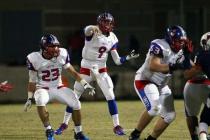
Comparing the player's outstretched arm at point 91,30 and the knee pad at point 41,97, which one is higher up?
the player's outstretched arm at point 91,30

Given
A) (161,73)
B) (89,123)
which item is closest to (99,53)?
(89,123)

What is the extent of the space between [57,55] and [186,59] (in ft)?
6.34

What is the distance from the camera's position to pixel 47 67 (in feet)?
31.1

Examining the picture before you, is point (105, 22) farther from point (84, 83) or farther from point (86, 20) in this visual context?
point (86, 20)

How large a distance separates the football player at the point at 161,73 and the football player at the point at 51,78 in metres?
0.90

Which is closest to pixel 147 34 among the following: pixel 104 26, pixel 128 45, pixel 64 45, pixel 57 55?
pixel 128 45

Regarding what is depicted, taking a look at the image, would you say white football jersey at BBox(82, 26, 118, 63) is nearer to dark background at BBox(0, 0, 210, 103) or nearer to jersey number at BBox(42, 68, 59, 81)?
jersey number at BBox(42, 68, 59, 81)

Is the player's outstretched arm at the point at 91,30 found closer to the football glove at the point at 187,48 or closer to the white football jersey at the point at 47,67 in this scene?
the white football jersey at the point at 47,67

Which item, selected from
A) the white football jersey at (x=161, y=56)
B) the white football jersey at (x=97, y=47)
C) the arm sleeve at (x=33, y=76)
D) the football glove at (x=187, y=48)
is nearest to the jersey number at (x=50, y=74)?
the arm sleeve at (x=33, y=76)

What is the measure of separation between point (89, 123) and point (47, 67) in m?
2.87

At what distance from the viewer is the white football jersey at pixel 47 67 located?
31.0ft

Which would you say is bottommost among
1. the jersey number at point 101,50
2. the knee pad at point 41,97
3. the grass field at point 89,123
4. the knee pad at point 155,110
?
the grass field at point 89,123

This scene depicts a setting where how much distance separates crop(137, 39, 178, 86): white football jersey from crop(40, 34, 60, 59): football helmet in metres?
1.22

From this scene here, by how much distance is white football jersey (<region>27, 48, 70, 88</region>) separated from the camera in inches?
372
